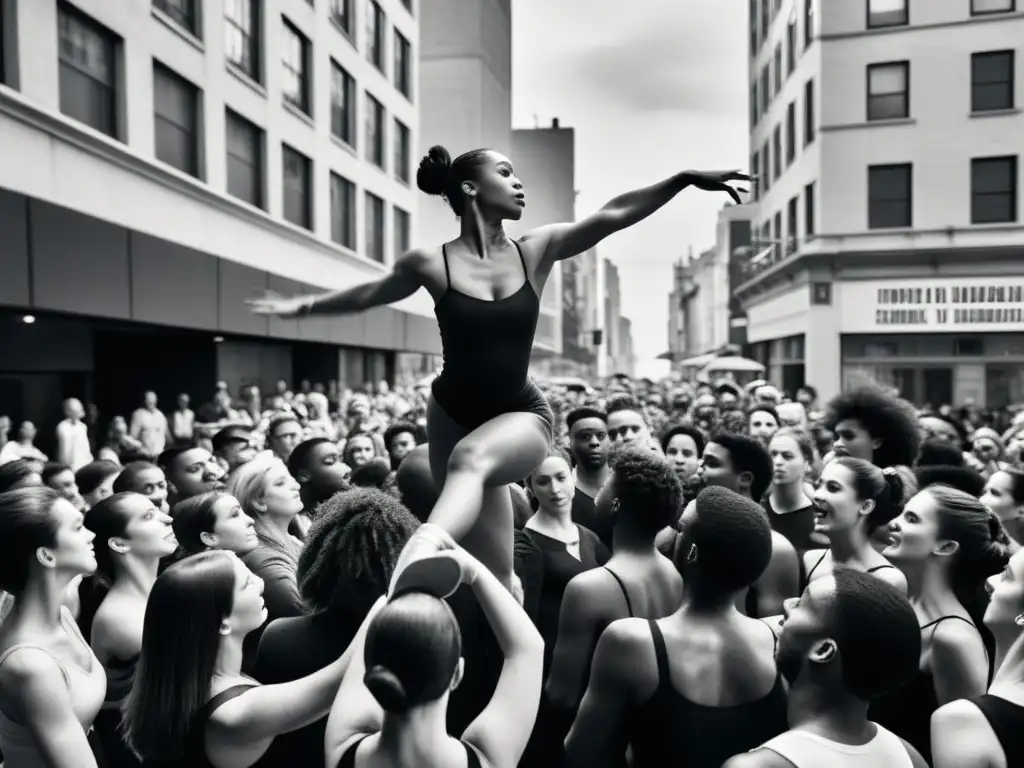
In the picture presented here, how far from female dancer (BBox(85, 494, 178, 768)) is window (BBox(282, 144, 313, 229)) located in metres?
19.6

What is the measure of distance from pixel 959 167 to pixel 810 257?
4.53 metres

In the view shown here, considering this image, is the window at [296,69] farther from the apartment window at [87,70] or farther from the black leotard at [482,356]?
the black leotard at [482,356]

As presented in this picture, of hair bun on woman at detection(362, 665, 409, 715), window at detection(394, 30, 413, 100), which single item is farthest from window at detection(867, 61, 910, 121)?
hair bun on woman at detection(362, 665, 409, 715)

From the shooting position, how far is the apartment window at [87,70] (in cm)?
1304

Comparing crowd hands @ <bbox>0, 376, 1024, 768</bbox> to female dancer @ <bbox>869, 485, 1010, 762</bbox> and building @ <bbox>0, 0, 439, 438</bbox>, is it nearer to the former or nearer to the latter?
female dancer @ <bbox>869, 485, 1010, 762</bbox>

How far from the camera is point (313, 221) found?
23406 millimetres

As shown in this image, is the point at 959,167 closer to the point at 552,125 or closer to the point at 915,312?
the point at 915,312

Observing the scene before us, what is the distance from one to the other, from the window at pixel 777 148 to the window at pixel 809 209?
4.33 meters

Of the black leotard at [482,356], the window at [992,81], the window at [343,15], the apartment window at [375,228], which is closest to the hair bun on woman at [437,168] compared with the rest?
the black leotard at [482,356]

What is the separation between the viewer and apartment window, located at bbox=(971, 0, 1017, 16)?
23.5 meters

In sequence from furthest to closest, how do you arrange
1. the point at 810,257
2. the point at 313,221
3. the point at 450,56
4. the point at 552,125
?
the point at 552,125, the point at 450,56, the point at 810,257, the point at 313,221

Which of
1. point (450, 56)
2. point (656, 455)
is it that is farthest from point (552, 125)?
point (656, 455)

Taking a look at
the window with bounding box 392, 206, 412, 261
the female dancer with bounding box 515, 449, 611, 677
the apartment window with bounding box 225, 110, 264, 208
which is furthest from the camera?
the window with bounding box 392, 206, 412, 261

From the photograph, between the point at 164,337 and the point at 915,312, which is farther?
the point at 915,312
